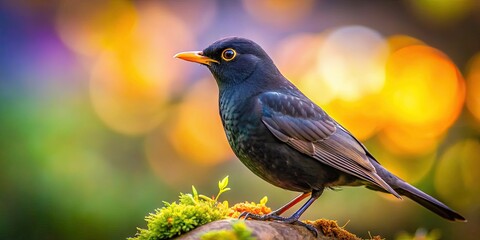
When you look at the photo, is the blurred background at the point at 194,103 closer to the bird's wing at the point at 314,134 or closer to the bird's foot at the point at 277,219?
the bird's wing at the point at 314,134

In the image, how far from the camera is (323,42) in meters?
8.32

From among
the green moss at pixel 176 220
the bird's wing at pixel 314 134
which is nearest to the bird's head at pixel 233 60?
the bird's wing at pixel 314 134

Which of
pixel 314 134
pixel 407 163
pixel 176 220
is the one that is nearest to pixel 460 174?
pixel 407 163

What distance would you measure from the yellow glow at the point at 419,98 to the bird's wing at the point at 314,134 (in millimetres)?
2441

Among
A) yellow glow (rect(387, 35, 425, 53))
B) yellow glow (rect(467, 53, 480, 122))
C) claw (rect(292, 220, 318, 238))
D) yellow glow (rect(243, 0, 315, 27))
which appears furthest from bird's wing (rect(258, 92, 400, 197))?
yellow glow (rect(243, 0, 315, 27))

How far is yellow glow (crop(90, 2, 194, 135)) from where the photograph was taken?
7516 mm

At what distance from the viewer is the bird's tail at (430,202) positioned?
15.2 feet

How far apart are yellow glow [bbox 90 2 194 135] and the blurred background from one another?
2 centimetres

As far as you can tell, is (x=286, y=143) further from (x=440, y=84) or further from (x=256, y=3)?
(x=256, y=3)

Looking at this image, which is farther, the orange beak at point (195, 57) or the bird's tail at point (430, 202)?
the orange beak at point (195, 57)

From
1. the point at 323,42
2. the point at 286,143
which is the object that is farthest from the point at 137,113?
the point at 286,143

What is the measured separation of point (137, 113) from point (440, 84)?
10.9ft

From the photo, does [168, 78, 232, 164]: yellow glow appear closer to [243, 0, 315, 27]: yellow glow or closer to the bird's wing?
[243, 0, 315, 27]: yellow glow

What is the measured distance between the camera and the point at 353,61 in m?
7.94
